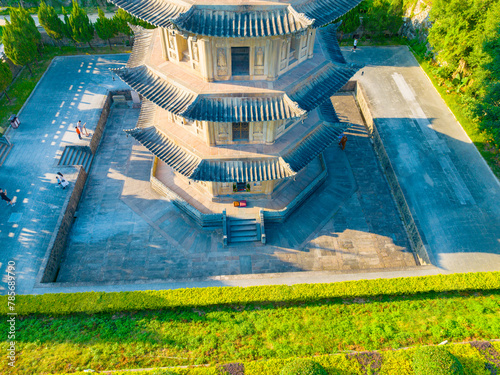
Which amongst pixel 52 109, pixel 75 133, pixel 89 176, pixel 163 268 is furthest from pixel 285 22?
pixel 52 109

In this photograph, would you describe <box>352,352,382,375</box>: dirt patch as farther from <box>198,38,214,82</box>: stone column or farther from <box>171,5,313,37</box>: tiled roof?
<box>198,38,214,82</box>: stone column

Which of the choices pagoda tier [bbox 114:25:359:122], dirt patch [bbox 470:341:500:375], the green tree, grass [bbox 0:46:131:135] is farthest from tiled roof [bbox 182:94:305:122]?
the green tree

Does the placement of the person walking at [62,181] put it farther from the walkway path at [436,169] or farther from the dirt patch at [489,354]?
the dirt patch at [489,354]

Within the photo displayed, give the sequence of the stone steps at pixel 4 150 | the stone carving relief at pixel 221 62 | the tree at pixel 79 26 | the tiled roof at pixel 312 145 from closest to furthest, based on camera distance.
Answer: the stone carving relief at pixel 221 62 → the tiled roof at pixel 312 145 → the stone steps at pixel 4 150 → the tree at pixel 79 26

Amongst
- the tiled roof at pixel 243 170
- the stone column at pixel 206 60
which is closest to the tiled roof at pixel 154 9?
the stone column at pixel 206 60

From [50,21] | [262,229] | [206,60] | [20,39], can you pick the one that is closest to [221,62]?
[206,60]

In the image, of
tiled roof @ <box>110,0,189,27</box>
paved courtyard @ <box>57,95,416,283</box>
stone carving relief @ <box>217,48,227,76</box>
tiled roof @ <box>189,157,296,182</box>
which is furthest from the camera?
paved courtyard @ <box>57,95,416,283</box>
